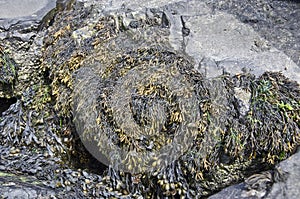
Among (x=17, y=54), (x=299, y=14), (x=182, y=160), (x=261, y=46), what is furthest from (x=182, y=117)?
(x=17, y=54)

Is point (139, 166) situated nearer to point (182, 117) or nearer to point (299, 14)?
point (182, 117)

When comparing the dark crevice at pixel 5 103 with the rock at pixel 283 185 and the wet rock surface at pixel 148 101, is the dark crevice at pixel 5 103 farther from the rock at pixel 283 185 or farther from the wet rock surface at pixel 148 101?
the rock at pixel 283 185

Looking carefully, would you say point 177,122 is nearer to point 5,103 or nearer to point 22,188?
point 22,188

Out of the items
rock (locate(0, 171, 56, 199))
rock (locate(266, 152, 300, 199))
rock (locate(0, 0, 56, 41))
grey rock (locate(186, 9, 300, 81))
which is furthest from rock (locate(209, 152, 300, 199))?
rock (locate(0, 0, 56, 41))

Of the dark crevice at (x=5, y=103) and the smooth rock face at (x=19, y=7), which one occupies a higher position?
the smooth rock face at (x=19, y=7)

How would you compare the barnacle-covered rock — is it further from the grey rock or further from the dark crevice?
the dark crevice

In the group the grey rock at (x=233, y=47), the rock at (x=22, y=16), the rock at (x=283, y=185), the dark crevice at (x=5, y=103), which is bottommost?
the rock at (x=283, y=185)

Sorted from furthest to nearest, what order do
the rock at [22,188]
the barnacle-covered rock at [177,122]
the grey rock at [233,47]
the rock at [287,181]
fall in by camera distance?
the grey rock at [233,47] → the barnacle-covered rock at [177,122] → the rock at [22,188] → the rock at [287,181]

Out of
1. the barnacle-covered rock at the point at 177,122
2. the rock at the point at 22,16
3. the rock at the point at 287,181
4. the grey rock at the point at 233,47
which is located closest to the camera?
the rock at the point at 287,181

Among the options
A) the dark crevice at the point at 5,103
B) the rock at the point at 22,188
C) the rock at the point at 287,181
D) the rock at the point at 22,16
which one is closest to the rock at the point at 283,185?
the rock at the point at 287,181
